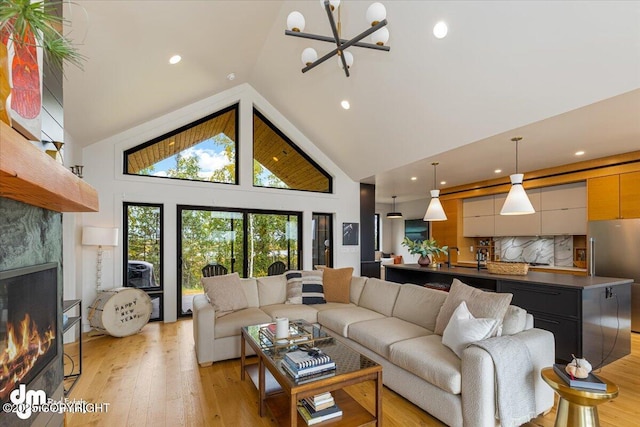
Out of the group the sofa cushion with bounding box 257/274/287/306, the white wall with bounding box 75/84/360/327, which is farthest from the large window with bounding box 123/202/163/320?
the sofa cushion with bounding box 257/274/287/306

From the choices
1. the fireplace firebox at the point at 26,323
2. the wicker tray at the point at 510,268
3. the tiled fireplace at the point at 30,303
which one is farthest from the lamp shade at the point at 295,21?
the wicker tray at the point at 510,268

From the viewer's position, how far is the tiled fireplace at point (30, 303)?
1372 mm

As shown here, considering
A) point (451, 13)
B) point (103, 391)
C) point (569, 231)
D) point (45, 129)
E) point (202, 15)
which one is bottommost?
point (103, 391)

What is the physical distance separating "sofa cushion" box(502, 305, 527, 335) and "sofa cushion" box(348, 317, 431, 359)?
2.20 ft

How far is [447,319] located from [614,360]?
2143 millimetres

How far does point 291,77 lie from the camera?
4.79 m

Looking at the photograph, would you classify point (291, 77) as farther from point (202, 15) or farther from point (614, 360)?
point (614, 360)

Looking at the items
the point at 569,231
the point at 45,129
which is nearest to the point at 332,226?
the point at 569,231

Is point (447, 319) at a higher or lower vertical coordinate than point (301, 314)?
higher

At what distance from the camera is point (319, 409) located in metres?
2.06

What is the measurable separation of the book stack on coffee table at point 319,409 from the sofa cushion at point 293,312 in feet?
4.91

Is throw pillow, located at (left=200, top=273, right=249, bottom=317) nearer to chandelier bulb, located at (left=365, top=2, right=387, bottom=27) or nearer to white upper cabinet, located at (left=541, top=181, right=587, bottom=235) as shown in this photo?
chandelier bulb, located at (left=365, top=2, right=387, bottom=27)

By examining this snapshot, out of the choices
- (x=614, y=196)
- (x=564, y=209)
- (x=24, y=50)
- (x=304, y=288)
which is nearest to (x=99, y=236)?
(x=304, y=288)

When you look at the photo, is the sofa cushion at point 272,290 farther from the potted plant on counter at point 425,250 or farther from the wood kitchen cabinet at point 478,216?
the wood kitchen cabinet at point 478,216
